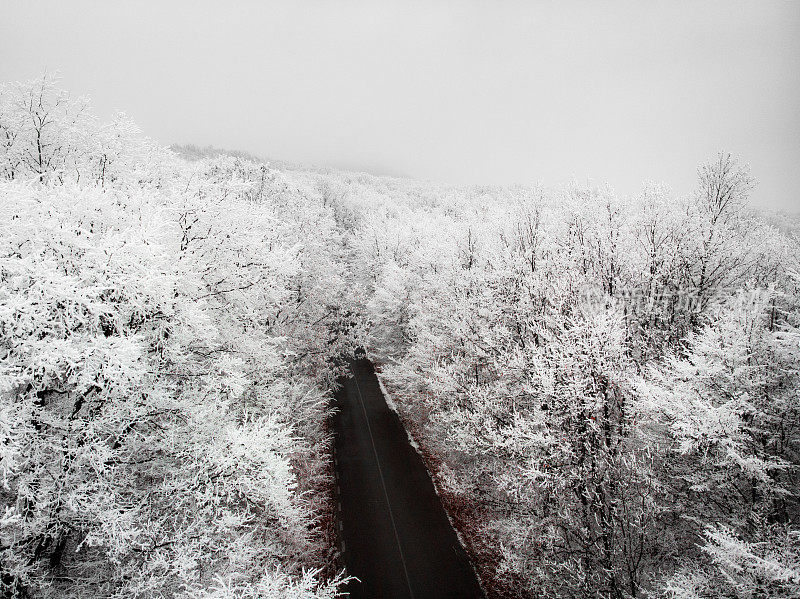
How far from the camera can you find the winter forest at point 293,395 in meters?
6.50

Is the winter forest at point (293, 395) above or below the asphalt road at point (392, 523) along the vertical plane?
above

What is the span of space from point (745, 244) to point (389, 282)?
20805mm

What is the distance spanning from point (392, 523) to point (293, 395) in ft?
23.7

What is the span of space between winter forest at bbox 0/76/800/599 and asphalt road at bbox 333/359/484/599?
2.96ft

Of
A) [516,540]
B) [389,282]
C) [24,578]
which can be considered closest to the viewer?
[24,578]

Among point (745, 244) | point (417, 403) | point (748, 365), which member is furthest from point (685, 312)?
point (417, 403)

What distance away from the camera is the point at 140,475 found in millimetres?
8234

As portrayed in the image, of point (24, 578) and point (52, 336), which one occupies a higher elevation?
point (52, 336)

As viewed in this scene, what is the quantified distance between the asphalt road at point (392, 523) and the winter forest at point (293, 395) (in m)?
0.90

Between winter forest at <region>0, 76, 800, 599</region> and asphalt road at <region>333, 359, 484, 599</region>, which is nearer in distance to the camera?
winter forest at <region>0, 76, 800, 599</region>

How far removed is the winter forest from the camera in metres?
6.50

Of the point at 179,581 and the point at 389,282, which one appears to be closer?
the point at 179,581

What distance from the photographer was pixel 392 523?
16.8 meters

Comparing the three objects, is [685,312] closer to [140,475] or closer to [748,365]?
[748,365]
